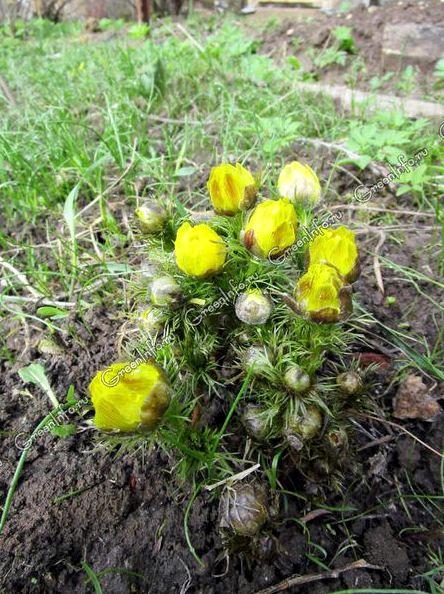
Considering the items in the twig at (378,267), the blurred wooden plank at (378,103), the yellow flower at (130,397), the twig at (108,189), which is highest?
the yellow flower at (130,397)

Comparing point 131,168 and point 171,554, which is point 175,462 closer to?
point 171,554

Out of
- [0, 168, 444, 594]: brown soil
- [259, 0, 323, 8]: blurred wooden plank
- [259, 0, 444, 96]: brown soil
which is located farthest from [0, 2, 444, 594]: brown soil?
[259, 0, 323, 8]: blurred wooden plank

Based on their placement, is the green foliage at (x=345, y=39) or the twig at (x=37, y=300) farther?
the green foliage at (x=345, y=39)

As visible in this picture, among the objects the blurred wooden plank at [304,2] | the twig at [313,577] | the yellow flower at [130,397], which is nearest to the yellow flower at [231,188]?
the yellow flower at [130,397]

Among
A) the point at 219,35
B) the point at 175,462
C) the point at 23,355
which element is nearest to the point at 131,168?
the point at 23,355

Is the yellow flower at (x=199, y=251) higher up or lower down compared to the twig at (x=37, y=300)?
higher up

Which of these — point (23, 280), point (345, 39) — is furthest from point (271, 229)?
point (345, 39)

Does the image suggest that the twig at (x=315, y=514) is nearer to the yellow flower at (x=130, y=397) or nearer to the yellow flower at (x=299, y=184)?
the yellow flower at (x=130, y=397)
